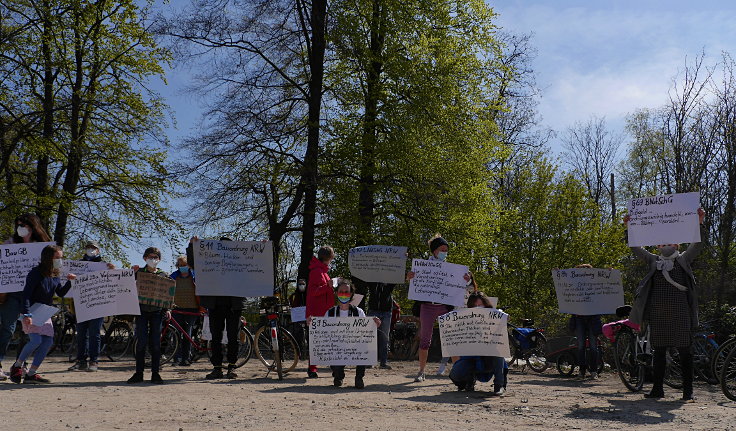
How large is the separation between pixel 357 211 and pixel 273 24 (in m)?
5.82

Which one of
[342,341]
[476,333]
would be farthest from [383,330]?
[476,333]

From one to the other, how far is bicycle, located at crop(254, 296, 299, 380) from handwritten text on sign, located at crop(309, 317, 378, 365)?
1112 mm

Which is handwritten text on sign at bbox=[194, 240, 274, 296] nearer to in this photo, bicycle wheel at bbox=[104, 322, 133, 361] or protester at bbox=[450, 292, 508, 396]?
protester at bbox=[450, 292, 508, 396]

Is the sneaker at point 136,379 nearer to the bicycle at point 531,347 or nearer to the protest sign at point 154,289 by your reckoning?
the protest sign at point 154,289

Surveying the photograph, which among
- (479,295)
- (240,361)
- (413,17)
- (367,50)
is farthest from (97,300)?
(413,17)

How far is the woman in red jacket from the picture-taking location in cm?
1088

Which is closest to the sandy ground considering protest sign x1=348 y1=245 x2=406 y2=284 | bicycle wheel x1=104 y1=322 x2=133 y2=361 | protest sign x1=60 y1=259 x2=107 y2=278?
protest sign x1=348 y1=245 x2=406 y2=284

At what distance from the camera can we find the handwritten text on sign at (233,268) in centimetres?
1077

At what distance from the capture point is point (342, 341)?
9.98m

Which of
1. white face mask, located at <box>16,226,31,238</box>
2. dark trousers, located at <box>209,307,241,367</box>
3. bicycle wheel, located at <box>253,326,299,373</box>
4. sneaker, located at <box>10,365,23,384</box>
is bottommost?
sneaker, located at <box>10,365,23,384</box>

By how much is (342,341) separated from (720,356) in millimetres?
4918

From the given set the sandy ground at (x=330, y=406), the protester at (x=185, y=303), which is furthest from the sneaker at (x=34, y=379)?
the protester at (x=185, y=303)

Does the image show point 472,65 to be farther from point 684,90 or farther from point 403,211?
point 684,90

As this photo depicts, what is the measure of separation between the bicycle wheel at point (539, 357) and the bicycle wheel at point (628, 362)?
2.68 m
